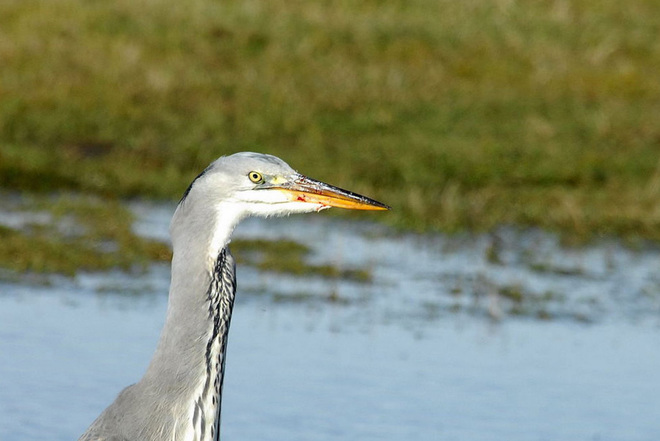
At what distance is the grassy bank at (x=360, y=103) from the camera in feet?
42.2

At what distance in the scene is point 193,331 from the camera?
456 centimetres

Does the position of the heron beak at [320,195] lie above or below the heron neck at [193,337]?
above

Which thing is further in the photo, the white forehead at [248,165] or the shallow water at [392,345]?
the shallow water at [392,345]

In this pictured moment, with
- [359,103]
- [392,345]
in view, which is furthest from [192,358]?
[359,103]

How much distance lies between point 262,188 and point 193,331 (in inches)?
21.7

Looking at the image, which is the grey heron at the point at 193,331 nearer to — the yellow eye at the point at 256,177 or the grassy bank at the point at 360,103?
the yellow eye at the point at 256,177

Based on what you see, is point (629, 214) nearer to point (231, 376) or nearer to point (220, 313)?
point (231, 376)

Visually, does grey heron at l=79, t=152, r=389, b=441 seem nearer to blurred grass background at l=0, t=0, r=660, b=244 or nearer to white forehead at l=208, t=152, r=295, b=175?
white forehead at l=208, t=152, r=295, b=175

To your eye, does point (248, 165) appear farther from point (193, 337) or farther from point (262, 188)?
point (193, 337)

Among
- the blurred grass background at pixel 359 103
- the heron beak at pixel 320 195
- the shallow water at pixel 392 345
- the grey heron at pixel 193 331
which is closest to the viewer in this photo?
the grey heron at pixel 193 331

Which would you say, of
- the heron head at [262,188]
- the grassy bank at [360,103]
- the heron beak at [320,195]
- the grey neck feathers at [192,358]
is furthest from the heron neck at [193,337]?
the grassy bank at [360,103]

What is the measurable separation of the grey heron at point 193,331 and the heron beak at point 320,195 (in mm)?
184

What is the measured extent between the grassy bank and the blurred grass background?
1.3 inches

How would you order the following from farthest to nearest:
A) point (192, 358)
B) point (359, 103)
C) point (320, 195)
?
point (359, 103)
point (320, 195)
point (192, 358)
